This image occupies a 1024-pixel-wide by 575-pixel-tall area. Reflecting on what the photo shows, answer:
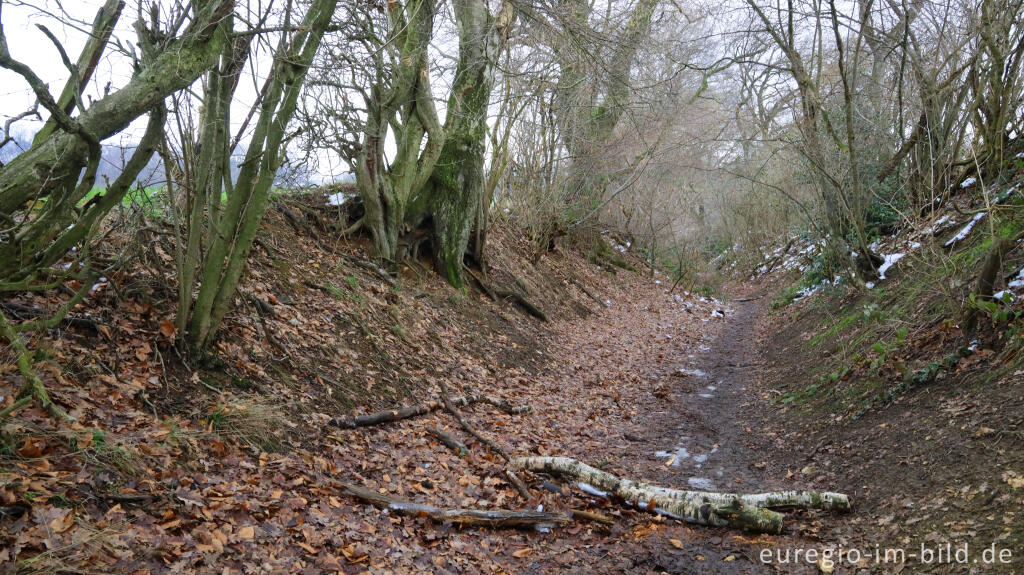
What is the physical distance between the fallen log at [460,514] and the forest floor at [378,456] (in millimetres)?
81

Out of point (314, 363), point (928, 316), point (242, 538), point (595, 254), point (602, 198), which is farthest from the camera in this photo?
point (595, 254)

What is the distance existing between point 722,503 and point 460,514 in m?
2.01

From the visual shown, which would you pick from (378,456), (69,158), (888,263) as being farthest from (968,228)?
(69,158)

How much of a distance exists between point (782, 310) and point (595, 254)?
7.68 metres

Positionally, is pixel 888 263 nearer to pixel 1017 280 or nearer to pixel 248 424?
pixel 1017 280

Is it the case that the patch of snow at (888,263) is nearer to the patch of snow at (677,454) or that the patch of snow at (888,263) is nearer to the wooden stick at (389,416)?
the patch of snow at (677,454)

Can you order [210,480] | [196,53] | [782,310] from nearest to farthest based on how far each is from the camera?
[210,480]
[196,53]
[782,310]

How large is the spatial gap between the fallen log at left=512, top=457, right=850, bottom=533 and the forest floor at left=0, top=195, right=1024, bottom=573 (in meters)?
0.10

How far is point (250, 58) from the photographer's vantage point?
5109 mm

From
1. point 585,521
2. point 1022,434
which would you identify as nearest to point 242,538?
point 585,521

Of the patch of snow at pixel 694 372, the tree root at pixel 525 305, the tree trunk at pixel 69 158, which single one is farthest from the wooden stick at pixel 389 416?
the tree root at pixel 525 305

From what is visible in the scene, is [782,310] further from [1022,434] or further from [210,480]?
[210,480]

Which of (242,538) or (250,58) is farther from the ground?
(250,58)

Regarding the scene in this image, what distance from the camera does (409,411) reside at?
20.6 ft
